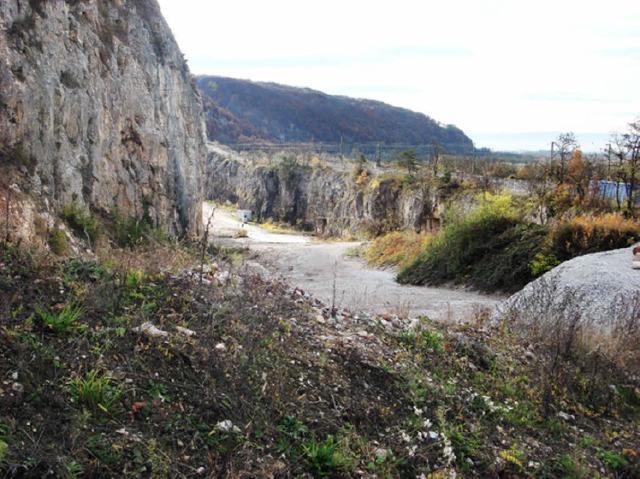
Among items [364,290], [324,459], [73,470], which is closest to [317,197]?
[364,290]

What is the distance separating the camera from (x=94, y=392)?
3.64 m

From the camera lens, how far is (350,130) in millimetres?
124500

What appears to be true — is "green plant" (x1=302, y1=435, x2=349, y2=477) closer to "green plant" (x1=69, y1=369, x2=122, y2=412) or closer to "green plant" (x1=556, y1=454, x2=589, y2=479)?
"green plant" (x1=69, y1=369, x2=122, y2=412)

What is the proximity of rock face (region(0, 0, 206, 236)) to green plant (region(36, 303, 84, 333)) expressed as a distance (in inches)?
247

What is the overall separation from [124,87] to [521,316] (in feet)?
45.8

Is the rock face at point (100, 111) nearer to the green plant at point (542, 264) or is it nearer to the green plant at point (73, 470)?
the green plant at point (73, 470)

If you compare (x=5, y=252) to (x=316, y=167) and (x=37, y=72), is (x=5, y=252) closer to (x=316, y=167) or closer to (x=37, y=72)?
(x=37, y=72)

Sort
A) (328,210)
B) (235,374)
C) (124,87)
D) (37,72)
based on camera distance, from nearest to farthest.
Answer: (235,374)
(37,72)
(124,87)
(328,210)

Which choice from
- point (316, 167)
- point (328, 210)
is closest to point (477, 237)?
point (328, 210)

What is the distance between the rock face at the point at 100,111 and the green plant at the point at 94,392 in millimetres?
7283

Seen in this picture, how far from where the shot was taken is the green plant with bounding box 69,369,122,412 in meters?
3.62

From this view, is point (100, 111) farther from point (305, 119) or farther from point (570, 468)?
point (305, 119)

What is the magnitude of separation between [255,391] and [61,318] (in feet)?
5.96

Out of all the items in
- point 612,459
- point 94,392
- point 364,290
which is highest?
point 94,392
